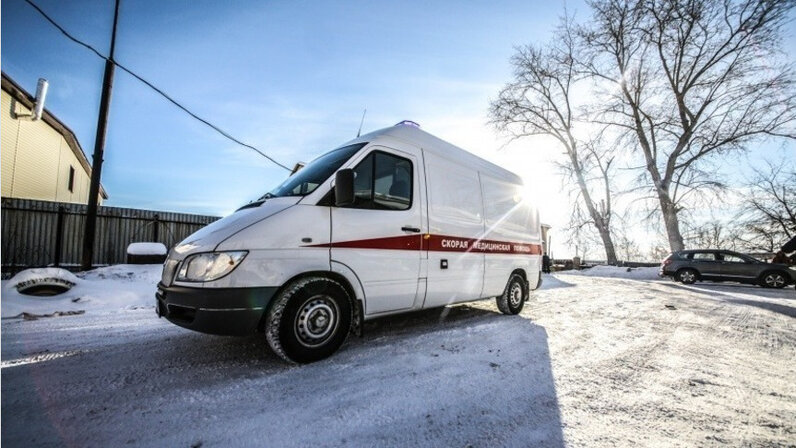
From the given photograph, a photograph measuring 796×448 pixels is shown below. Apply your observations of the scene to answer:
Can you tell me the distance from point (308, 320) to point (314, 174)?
153cm

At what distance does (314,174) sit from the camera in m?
3.54

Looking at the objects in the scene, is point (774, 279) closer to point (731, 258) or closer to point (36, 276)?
point (731, 258)

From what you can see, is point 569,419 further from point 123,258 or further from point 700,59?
point 700,59

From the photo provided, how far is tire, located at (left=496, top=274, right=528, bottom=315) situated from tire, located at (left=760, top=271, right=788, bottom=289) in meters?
16.1

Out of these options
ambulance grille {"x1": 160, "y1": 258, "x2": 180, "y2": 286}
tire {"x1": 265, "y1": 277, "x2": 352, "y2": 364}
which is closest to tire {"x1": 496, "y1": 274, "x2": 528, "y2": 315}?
tire {"x1": 265, "y1": 277, "x2": 352, "y2": 364}

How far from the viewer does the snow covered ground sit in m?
1.88

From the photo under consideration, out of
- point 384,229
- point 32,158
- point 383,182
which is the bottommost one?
point 384,229

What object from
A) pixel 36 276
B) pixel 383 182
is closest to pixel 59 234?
pixel 36 276

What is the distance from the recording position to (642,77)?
2109cm

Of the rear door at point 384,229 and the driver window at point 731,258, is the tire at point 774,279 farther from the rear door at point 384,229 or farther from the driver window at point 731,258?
the rear door at point 384,229

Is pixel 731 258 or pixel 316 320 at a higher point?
pixel 731 258

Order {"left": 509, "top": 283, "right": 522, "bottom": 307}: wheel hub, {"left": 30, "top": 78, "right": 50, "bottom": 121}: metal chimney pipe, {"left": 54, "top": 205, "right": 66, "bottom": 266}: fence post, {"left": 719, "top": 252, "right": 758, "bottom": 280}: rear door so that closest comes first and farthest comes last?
{"left": 509, "top": 283, "right": 522, "bottom": 307}: wheel hub, {"left": 54, "top": 205, "right": 66, "bottom": 266}: fence post, {"left": 719, "top": 252, "right": 758, "bottom": 280}: rear door, {"left": 30, "top": 78, "right": 50, "bottom": 121}: metal chimney pipe

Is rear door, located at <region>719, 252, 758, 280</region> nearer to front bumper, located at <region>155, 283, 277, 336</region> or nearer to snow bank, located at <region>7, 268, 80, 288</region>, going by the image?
front bumper, located at <region>155, 283, 277, 336</region>

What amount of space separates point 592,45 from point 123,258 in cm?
2795
